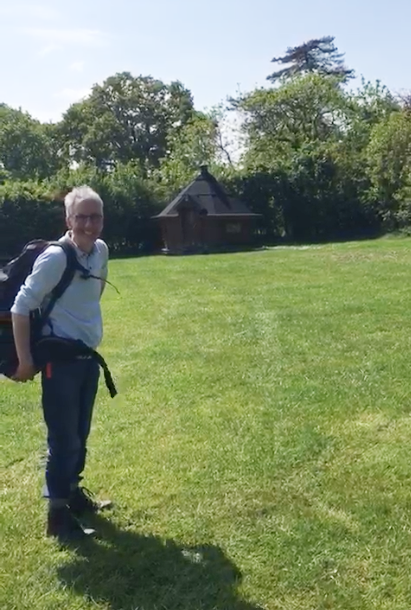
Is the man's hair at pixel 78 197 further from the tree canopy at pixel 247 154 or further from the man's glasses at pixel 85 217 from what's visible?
the tree canopy at pixel 247 154

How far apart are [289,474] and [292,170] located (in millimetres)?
34778

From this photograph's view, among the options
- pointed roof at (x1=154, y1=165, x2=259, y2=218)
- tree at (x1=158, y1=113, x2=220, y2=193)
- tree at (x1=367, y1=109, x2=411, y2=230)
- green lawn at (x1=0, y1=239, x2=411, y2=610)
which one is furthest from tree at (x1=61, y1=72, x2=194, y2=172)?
green lawn at (x1=0, y1=239, x2=411, y2=610)

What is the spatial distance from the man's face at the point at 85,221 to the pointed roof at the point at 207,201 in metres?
31.1

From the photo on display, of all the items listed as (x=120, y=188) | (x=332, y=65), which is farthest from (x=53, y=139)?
(x=120, y=188)

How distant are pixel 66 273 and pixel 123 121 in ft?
202

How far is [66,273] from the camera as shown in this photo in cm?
370

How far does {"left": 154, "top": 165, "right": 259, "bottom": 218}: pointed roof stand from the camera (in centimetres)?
3497

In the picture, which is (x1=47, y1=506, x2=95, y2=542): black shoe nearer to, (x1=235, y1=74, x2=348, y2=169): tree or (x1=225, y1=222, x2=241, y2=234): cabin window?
(x1=225, y1=222, x2=241, y2=234): cabin window

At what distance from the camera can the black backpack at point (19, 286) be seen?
12.2ft

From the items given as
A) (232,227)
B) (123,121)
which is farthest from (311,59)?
(232,227)

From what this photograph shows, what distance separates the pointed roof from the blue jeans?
31.1 metres

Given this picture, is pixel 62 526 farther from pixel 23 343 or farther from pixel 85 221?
pixel 85 221

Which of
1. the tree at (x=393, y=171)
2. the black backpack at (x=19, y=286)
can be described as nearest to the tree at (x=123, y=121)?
the tree at (x=393, y=171)

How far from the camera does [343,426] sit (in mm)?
5371
